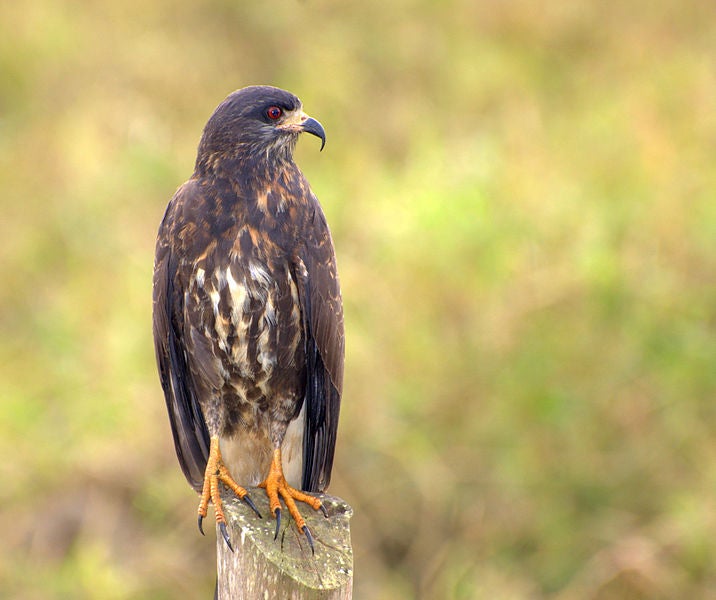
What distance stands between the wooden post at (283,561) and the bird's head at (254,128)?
136 cm

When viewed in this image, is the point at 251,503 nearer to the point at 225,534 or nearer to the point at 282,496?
the point at 282,496

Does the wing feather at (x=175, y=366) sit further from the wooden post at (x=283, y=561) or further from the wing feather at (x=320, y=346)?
the wooden post at (x=283, y=561)

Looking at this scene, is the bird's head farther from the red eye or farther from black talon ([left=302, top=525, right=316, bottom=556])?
black talon ([left=302, top=525, right=316, bottom=556])

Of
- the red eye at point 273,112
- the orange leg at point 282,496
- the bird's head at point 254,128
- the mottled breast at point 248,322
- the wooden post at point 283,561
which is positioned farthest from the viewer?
the red eye at point 273,112

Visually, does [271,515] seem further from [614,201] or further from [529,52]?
[529,52]

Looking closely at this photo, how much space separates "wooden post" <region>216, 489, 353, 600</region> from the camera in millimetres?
2867

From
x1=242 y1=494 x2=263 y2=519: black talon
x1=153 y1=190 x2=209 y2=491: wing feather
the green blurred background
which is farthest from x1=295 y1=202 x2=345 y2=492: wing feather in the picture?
the green blurred background

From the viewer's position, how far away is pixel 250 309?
3.75m

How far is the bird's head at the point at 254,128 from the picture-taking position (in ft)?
12.9

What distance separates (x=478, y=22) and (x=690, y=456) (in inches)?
259

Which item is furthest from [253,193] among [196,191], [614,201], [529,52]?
[529,52]

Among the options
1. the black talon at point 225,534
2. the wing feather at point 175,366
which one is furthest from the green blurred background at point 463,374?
the black talon at point 225,534

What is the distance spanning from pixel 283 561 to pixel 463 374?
3710mm

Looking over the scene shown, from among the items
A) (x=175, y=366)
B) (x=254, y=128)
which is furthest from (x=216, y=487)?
(x=254, y=128)
